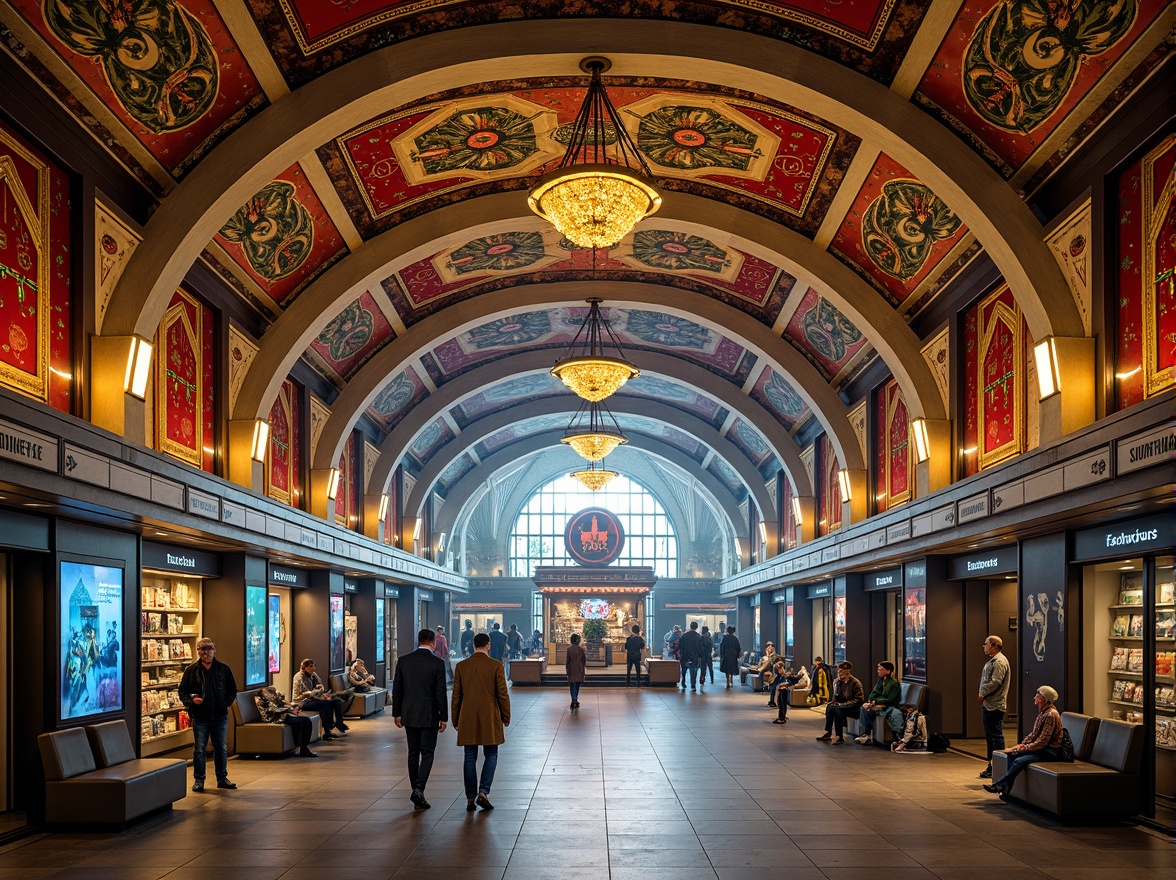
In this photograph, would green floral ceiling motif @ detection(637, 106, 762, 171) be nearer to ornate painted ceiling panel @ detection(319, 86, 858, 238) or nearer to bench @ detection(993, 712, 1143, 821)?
ornate painted ceiling panel @ detection(319, 86, 858, 238)

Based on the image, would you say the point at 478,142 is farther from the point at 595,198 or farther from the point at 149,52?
the point at 149,52

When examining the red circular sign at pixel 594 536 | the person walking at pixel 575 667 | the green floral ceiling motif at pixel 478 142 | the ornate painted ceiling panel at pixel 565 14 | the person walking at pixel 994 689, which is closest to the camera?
the ornate painted ceiling panel at pixel 565 14

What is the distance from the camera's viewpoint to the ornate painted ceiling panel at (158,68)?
26.5ft

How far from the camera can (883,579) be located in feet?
56.2

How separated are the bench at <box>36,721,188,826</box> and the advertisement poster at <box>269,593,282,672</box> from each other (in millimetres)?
6565

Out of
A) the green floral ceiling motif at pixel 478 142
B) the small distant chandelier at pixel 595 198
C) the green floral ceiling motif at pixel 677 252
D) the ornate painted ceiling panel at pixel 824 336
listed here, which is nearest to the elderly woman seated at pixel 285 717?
the green floral ceiling motif at pixel 478 142

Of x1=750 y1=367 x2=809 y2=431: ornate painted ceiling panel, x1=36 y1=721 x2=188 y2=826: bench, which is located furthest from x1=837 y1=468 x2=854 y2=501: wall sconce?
x1=36 y1=721 x2=188 y2=826: bench

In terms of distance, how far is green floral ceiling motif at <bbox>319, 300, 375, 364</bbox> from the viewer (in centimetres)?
1616

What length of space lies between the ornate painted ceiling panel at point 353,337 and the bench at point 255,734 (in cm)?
569

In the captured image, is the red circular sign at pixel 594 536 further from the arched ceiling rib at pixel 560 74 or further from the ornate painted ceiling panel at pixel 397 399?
the arched ceiling rib at pixel 560 74

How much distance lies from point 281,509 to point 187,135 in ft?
19.3

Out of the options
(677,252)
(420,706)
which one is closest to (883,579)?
(677,252)

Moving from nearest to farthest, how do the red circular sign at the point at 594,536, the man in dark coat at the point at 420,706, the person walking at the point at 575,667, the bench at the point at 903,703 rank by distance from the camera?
1. the man in dark coat at the point at 420,706
2. the bench at the point at 903,703
3. the person walking at the point at 575,667
4. the red circular sign at the point at 594,536

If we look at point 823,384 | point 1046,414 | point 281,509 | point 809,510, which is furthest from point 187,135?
point 809,510
